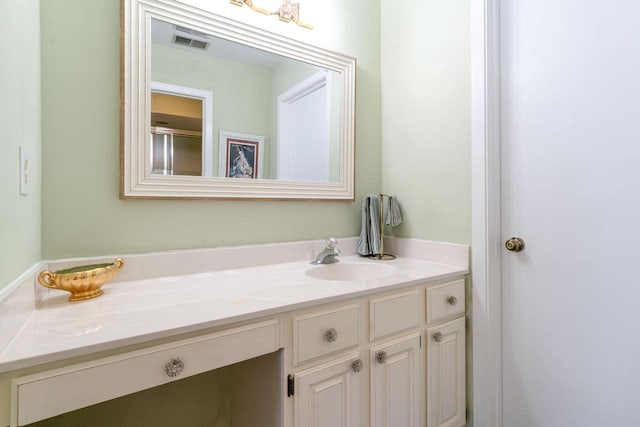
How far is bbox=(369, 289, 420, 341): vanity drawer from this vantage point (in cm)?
109

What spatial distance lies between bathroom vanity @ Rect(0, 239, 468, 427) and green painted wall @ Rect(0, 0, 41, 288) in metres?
0.18

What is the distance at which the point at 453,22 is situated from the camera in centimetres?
146

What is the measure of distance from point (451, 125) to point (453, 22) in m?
0.48

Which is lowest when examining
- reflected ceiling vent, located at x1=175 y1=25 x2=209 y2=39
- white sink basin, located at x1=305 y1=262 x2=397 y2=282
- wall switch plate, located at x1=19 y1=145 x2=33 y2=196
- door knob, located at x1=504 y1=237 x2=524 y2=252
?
white sink basin, located at x1=305 y1=262 x2=397 y2=282

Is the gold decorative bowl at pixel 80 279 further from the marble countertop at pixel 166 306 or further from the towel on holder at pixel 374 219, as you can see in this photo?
the towel on holder at pixel 374 219

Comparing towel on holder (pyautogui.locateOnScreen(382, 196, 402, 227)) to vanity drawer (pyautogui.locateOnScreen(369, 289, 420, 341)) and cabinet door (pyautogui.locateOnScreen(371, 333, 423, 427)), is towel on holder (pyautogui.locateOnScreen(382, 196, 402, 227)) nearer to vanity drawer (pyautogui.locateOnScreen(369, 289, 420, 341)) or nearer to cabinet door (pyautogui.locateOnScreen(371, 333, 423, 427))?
vanity drawer (pyautogui.locateOnScreen(369, 289, 420, 341))

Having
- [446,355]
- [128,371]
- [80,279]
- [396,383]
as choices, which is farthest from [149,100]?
[446,355]

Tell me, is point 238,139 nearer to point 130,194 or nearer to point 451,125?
point 130,194

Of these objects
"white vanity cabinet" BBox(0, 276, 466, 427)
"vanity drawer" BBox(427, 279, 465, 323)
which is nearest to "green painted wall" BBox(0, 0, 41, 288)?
"white vanity cabinet" BBox(0, 276, 466, 427)

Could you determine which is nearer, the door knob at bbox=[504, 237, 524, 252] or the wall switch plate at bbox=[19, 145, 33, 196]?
the wall switch plate at bbox=[19, 145, 33, 196]

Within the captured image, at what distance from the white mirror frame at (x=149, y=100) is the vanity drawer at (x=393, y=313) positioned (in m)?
0.66

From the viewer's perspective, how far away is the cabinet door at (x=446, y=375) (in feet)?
4.09

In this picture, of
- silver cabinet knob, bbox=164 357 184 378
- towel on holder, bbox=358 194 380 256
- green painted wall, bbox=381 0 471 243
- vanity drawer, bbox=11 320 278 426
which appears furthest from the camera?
towel on holder, bbox=358 194 380 256

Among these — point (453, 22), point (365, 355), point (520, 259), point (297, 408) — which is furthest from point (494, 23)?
point (297, 408)
